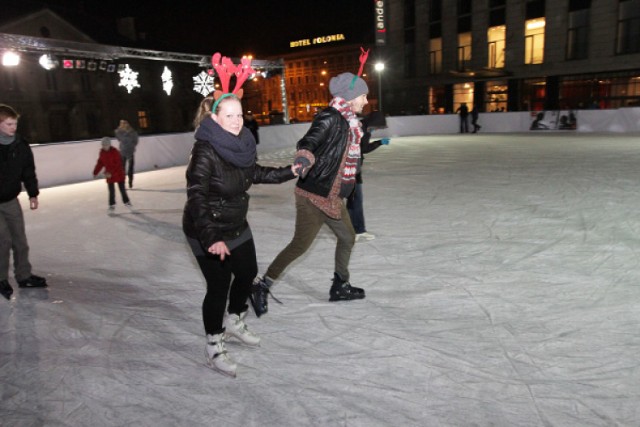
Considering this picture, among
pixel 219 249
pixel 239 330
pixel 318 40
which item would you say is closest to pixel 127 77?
pixel 239 330

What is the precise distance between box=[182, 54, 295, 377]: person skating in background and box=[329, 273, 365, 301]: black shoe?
3.37ft

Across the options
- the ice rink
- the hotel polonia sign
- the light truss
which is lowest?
the ice rink

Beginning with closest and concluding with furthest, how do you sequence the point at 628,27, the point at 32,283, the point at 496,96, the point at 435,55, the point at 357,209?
the point at 32,283, the point at 357,209, the point at 628,27, the point at 496,96, the point at 435,55

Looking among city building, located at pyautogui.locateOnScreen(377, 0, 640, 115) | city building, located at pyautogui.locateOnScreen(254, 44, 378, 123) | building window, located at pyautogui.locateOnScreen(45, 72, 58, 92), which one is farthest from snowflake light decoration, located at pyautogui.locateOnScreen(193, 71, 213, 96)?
city building, located at pyautogui.locateOnScreen(254, 44, 378, 123)

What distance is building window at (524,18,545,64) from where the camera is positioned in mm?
27922

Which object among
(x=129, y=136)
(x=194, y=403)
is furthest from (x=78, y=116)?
(x=194, y=403)

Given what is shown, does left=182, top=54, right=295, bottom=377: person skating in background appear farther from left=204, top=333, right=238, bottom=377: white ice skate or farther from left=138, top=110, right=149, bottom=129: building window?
left=138, top=110, right=149, bottom=129: building window

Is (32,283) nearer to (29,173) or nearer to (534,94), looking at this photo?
(29,173)

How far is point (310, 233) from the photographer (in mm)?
3387

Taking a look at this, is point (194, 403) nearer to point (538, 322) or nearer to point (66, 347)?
point (66, 347)

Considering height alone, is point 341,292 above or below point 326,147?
below

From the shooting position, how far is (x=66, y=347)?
3.13 meters

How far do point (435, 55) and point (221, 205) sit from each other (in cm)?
3397

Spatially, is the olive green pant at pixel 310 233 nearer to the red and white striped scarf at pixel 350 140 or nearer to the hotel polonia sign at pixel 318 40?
the red and white striped scarf at pixel 350 140
